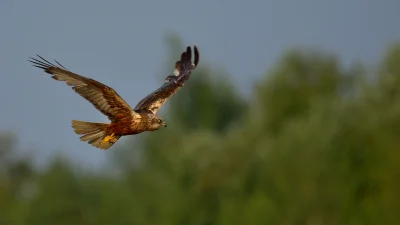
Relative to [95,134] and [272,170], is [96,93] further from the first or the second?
[272,170]

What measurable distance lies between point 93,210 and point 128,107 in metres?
28.1

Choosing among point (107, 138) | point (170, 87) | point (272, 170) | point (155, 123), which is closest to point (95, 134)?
point (107, 138)

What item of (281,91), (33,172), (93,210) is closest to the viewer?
(93,210)

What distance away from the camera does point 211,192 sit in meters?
42.5

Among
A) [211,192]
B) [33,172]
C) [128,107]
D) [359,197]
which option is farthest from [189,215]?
[128,107]

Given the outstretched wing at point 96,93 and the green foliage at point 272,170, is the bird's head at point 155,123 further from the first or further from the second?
the green foliage at point 272,170

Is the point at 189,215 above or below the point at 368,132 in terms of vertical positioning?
below

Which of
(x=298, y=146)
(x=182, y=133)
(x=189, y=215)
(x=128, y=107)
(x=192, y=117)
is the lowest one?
(x=128, y=107)

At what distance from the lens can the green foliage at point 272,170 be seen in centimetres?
3994

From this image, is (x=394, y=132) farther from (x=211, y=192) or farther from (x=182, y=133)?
→ (x=182, y=133)

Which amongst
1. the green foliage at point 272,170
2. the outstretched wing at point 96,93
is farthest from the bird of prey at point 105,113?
the green foliage at point 272,170

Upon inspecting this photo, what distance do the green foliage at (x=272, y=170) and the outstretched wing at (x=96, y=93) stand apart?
62.4 feet

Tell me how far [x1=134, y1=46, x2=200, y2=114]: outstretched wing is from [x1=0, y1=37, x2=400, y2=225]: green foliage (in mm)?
15719

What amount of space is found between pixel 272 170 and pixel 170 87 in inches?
785
